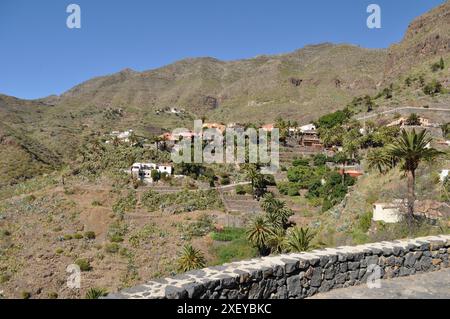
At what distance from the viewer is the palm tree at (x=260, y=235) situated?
3522 centimetres

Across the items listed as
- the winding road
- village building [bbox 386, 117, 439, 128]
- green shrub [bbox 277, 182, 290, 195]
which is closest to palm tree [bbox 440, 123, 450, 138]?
village building [bbox 386, 117, 439, 128]

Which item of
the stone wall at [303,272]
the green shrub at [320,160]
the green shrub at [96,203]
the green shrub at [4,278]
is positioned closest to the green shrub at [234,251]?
the green shrub at [96,203]

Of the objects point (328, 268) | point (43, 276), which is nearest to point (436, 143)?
point (43, 276)

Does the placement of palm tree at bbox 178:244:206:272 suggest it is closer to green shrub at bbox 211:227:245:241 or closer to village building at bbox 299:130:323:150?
green shrub at bbox 211:227:245:241

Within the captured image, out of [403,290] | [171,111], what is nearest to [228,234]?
[403,290]

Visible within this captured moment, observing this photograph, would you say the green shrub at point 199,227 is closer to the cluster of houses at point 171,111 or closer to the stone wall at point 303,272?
the stone wall at point 303,272

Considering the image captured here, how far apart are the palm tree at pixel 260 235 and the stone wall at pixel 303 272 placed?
27331 millimetres

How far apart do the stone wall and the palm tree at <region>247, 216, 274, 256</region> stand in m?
27.3

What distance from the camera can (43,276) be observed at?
35688mm

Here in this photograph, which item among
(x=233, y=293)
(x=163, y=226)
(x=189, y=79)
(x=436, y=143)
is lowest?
(x=163, y=226)

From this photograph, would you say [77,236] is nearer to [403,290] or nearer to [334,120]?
[403,290]

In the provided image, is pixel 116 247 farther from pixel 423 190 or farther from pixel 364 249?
pixel 364 249

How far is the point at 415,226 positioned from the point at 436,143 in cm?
3324

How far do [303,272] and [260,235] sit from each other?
29228 mm
